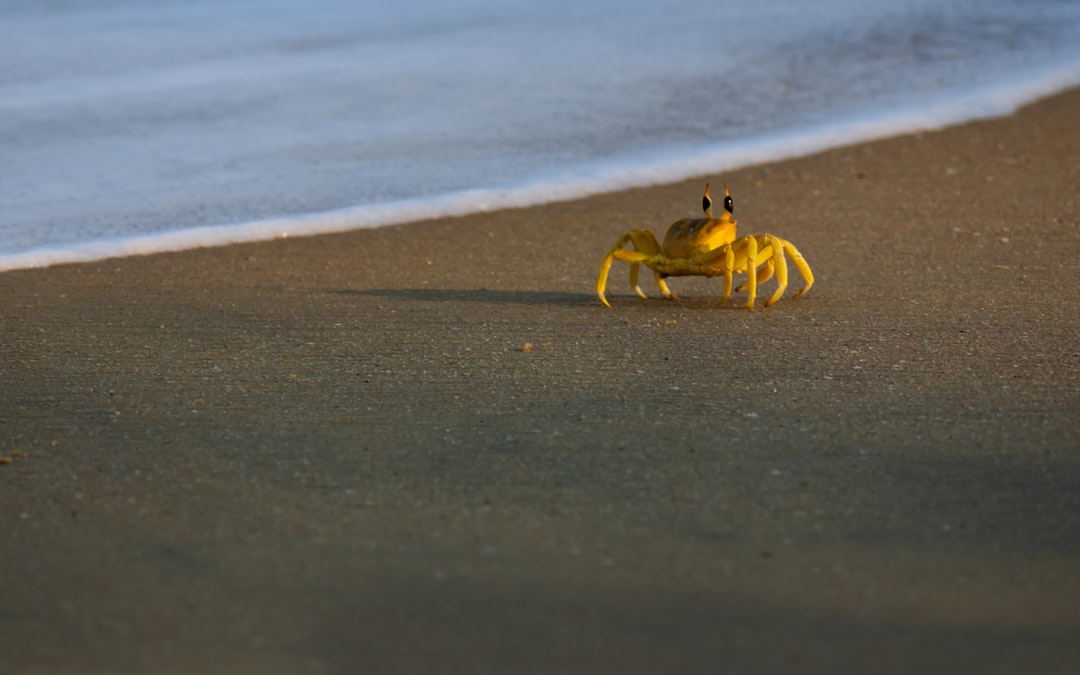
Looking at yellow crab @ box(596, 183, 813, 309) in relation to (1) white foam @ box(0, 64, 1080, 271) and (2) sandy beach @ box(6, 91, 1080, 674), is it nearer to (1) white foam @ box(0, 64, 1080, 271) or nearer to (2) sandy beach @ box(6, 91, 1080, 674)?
(2) sandy beach @ box(6, 91, 1080, 674)

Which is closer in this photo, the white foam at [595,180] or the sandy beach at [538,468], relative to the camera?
the sandy beach at [538,468]

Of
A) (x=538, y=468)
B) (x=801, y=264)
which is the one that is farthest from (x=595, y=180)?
(x=538, y=468)

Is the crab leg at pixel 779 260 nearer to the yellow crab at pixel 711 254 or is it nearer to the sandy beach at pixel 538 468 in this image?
the yellow crab at pixel 711 254

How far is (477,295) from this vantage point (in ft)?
18.0

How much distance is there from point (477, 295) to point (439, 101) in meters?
5.28

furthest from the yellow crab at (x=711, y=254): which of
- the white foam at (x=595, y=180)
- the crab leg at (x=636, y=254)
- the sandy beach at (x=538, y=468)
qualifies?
the white foam at (x=595, y=180)

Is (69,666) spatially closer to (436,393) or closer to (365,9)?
(436,393)

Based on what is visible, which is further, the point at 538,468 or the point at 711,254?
the point at 711,254

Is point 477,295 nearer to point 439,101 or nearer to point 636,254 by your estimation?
point 636,254

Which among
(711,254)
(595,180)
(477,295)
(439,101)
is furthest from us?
(439,101)

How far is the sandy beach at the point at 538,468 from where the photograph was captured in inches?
104

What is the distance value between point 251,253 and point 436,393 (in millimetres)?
2527

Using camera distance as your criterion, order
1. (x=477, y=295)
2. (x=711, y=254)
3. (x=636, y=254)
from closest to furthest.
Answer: (x=711, y=254)
(x=636, y=254)
(x=477, y=295)

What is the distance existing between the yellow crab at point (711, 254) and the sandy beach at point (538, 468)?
0.15m
